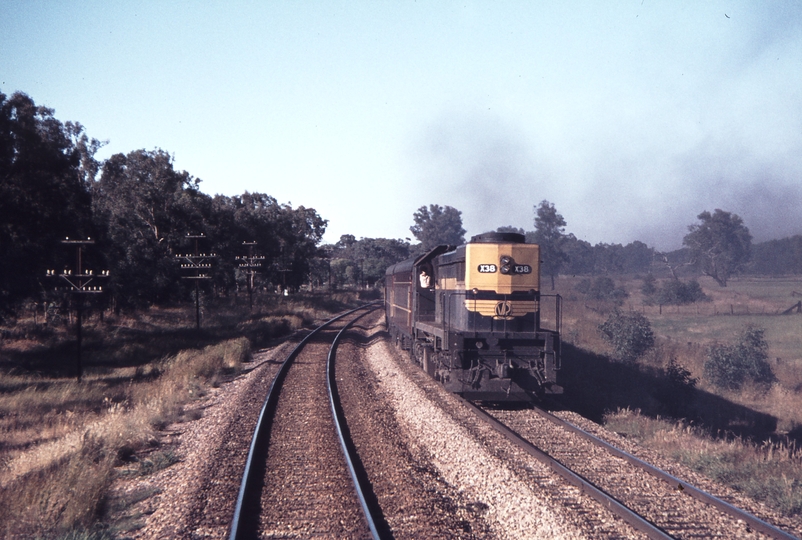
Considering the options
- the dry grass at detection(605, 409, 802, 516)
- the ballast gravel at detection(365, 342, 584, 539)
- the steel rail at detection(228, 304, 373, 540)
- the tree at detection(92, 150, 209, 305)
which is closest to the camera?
the steel rail at detection(228, 304, 373, 540)

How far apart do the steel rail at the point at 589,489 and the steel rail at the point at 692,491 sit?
1.03 m

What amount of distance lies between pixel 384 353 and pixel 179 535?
15376 mm

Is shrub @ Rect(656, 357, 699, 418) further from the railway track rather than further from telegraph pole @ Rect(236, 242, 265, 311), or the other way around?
telegraph pole @ Rect(236, 242, 265, 311)

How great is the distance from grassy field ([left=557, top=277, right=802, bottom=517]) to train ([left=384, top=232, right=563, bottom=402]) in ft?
7.05

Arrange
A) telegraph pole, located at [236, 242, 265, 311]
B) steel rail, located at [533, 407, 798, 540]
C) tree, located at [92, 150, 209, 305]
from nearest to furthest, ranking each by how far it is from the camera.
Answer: steel rail, located at [533, 407, 798, 540]
tree, located at [92, 150, 209, 305]
telegraph pole, located at [236, 242, 265, 311]

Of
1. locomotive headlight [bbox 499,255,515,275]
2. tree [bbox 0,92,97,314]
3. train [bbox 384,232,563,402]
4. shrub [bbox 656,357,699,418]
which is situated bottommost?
shrub [bbox 656,357,699,418]

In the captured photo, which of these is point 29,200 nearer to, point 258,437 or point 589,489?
point 258,437

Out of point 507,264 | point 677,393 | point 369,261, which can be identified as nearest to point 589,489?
point 507,264

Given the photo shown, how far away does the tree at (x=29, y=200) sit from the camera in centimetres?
2172

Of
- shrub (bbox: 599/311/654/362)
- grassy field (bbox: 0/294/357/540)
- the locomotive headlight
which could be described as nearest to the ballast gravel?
the locomotive headlight

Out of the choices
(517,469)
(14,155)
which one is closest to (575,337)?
(517,469)

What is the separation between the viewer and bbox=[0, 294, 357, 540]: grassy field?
673cm

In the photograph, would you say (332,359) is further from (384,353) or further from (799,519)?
(799,519)

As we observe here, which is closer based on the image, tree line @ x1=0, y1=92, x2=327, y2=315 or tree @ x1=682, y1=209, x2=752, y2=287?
tree line @ x1=0, y1=92, x2=327, y2=315
